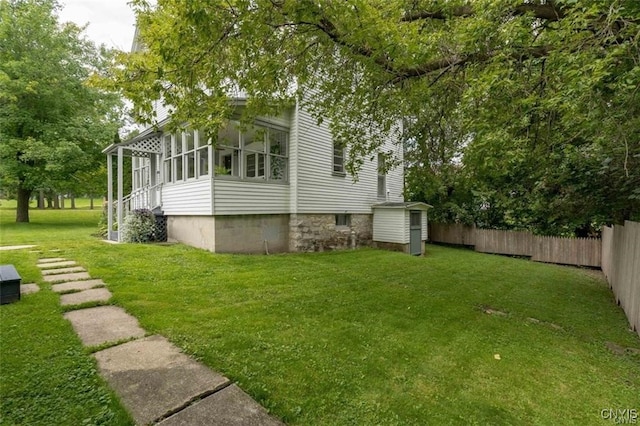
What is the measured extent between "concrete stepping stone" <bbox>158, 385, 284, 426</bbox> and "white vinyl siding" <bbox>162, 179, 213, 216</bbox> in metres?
6.46

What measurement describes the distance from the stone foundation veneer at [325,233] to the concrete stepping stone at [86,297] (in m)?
6.11

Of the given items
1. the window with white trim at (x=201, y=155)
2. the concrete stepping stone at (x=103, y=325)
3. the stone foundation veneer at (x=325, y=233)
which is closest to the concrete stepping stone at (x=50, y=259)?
the concrete stepping stone at (x=103, y=325)

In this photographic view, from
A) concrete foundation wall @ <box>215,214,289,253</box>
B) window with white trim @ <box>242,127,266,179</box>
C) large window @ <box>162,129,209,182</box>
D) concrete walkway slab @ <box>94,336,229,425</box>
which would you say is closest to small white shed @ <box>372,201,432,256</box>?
concrete foundation wall @ <box>215,214,289,253</box>

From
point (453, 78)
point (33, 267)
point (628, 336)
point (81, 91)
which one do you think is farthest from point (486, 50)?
point (81, 91)

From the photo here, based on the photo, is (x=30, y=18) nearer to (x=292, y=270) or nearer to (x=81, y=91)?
(x=81, y=91)

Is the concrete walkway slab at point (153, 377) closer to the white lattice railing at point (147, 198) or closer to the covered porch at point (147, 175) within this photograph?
the covered porch at point (147, 175)

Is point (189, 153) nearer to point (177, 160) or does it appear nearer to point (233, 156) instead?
point (177, 160)

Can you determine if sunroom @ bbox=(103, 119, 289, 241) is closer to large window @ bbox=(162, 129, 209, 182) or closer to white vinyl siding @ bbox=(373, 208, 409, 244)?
large window @ bbox=(162, 129, 209, 182)

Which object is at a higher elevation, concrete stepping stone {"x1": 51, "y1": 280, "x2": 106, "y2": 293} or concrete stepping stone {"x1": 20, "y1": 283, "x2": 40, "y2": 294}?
concrete stepping stone {"x1": 20, "y1": 283, "x2": 40, "y2": 294}

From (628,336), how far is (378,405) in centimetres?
491

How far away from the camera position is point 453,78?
573 cm

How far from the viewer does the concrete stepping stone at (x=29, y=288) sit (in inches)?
A: 176

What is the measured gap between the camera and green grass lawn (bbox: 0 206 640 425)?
8.45ft

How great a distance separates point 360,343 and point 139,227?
339 inches
